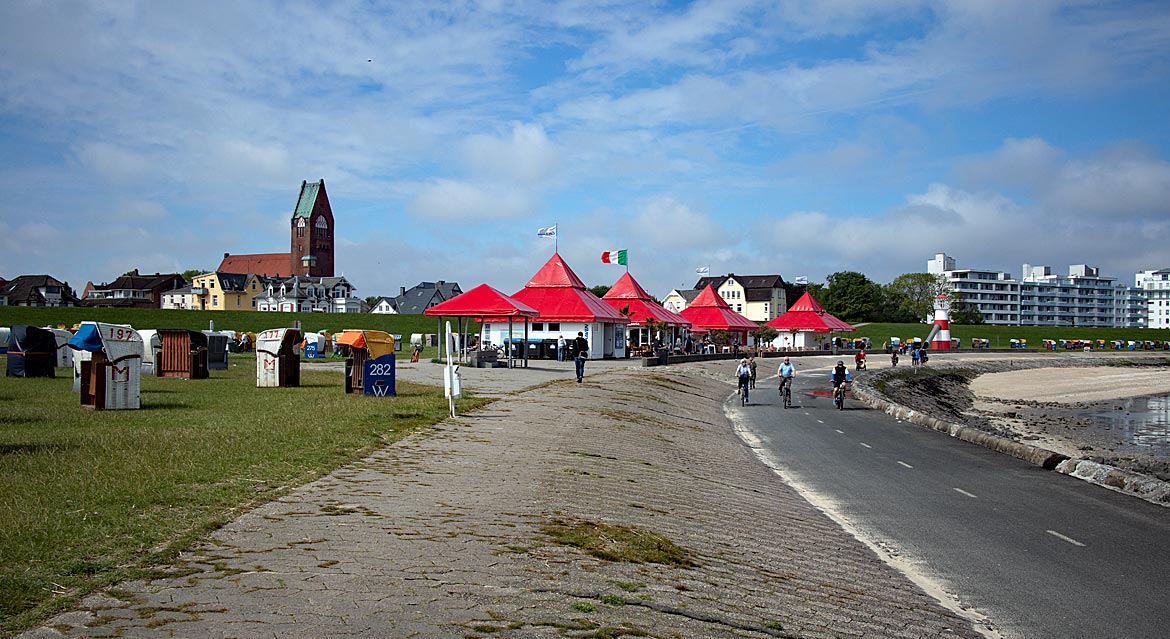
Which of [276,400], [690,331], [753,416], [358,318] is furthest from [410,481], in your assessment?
[358,318]

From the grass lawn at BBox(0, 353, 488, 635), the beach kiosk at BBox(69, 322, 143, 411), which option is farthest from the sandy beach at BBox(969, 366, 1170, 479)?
the beach kiosk at BBox(69, 322, 143, 411)

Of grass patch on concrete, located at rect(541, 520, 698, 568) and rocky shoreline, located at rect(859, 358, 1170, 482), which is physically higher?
grass patch on concrete, located at rect(541, 520, 698, 568)

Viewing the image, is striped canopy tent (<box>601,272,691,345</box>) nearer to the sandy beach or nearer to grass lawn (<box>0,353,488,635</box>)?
the sandy beach

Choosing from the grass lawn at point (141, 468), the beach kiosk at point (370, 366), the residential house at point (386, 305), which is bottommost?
the grass lawn at point (141, 468)

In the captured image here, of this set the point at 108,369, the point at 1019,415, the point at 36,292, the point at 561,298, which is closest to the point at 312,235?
the point at 36,292

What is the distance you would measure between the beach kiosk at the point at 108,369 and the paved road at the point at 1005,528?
13.6 meters

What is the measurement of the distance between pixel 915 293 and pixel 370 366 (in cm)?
15267

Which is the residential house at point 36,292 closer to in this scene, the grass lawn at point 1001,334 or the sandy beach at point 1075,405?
the grass lawn at point 1001,334

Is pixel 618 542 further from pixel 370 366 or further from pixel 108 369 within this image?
pixel 370 366

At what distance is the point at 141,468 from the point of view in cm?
1090

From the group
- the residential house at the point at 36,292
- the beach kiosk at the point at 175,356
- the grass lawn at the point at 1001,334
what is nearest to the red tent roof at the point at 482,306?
the beach kiosk at the point at 175,356

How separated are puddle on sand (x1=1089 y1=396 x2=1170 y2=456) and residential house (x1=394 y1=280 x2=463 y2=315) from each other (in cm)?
9883

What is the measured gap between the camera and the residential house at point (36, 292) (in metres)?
131

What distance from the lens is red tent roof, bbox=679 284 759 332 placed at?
265 feet
